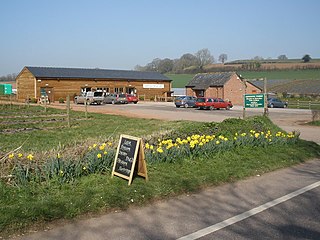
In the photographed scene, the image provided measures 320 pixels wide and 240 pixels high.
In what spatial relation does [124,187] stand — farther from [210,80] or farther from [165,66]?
Result: [165,66]

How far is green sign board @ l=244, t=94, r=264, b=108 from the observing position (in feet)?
59.1

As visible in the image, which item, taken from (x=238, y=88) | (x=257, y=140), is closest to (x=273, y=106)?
(x=238, y=88)

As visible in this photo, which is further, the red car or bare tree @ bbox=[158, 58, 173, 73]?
bare tree @ bbox=[158, 58, 173, 73]

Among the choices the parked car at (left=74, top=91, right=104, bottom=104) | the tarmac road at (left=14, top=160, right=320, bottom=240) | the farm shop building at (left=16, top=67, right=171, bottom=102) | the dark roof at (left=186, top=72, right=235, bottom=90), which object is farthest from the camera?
the dark roof at (left=186, top=72, right=235, bottom=90)

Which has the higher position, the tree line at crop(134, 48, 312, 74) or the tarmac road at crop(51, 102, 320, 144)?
the tree line at crop(134, 48, 312, 74)

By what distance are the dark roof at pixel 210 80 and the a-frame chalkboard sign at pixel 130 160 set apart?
54.7 metres

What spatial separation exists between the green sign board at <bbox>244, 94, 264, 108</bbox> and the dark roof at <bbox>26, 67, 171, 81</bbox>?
41.6 metres

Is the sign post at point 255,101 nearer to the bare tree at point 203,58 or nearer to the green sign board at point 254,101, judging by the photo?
the green sign board at point 254,101

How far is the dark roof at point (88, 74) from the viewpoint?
183 feet

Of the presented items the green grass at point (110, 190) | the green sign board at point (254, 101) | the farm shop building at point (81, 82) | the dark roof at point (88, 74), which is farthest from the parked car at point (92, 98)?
the green grass at point (110, 190)

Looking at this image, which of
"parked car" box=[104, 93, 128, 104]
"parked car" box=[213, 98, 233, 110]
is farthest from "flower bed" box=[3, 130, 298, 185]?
"parked car" box=[104, 93, 128, 104]

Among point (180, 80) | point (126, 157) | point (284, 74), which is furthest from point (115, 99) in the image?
point (284, 74)

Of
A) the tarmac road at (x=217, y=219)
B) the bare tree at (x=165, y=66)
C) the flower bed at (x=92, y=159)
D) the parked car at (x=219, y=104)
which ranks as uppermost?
the bare tree at (x=165, y=66)

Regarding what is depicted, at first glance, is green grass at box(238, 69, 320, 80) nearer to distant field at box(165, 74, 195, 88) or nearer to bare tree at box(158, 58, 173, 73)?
distant field at box(165, 74, 195, 88)
